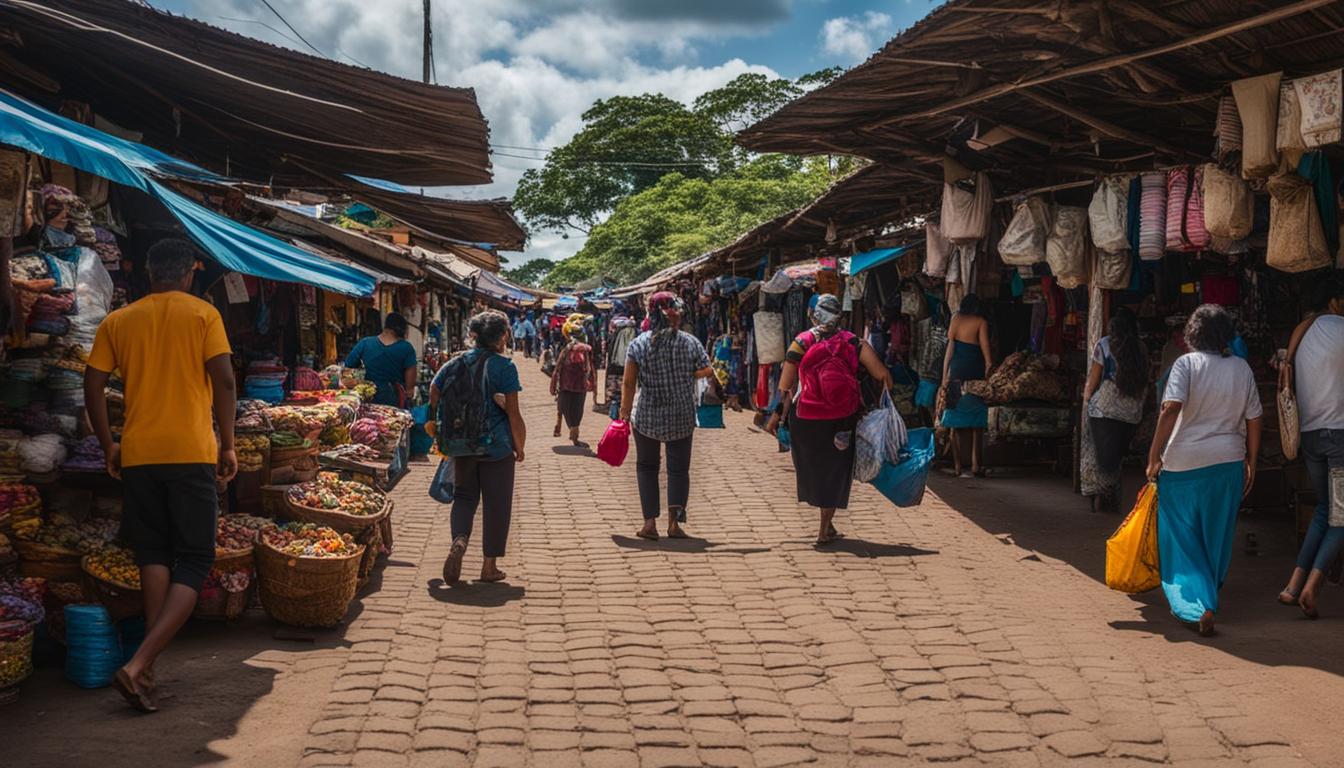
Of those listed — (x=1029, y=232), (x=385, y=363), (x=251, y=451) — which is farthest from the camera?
(x=385, y=363)

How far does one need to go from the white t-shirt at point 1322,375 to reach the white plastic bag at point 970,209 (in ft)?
13.1

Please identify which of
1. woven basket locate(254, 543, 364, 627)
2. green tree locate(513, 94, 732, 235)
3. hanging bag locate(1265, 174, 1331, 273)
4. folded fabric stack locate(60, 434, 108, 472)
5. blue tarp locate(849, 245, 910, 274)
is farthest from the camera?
green tree locate(513, 94, 732, 235)

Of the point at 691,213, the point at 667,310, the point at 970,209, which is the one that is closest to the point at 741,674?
the point at 667,310

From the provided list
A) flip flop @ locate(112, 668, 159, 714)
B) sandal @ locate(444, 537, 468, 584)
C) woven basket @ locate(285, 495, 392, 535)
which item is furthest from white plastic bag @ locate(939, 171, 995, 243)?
flip flop @ locate(112, 668, 159, 714)

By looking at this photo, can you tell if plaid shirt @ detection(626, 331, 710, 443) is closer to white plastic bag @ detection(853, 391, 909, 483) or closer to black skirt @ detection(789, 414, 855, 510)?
black skirt @ detection(789, 414, 855, 510)

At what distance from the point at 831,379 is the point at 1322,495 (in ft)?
10.7

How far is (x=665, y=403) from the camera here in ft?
28.8

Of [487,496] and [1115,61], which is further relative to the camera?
[487,496]

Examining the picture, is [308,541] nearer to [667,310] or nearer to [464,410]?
[464,410]

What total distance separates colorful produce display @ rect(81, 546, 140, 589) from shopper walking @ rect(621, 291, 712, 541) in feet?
13.3

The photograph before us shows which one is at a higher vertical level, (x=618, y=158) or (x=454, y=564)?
(x=618, y=158)

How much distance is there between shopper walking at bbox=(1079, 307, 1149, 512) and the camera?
351 inches

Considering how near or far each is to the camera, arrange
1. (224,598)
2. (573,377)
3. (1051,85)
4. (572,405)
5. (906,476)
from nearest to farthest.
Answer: (224,598)
(1051,85)
(906,476)
(573,377)
(572,405)

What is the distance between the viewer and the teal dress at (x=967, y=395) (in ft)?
37.8
